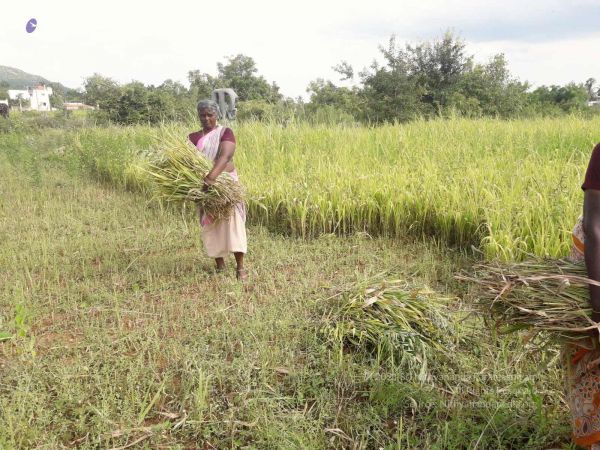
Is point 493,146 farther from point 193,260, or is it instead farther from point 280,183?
point 193,260

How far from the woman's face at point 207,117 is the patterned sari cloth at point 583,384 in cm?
282

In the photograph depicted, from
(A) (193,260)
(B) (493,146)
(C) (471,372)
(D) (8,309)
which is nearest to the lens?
(C) (471,372)

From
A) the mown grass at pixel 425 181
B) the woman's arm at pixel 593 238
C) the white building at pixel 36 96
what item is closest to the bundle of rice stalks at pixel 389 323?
the mown grass at pixel 425 181

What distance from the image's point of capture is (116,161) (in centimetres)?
810

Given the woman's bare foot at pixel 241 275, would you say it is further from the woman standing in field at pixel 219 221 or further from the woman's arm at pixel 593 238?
the woman's arm at pixel 593 238

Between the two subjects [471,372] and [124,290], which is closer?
[471,372]

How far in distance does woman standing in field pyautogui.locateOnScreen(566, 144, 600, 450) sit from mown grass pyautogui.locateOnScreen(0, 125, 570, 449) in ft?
0.51

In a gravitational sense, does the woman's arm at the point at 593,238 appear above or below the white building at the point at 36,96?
below

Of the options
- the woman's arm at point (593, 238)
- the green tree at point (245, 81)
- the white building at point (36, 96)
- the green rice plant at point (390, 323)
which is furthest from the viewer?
the white building at point (36, 96)

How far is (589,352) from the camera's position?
1.60 meters

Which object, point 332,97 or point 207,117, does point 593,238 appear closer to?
point 207,117

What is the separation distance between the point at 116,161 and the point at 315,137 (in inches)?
134

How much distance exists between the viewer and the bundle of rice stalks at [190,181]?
3.68 metres

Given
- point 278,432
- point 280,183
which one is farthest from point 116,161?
point 278,432
